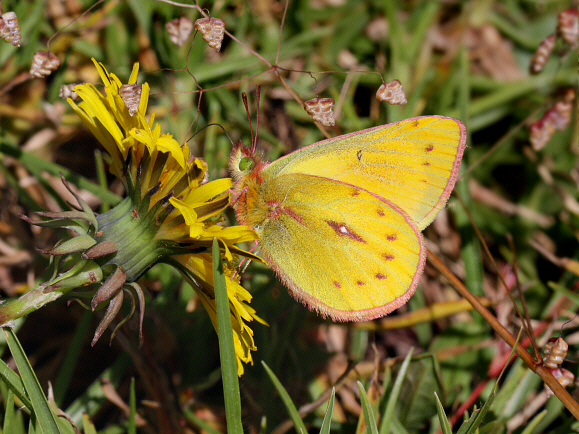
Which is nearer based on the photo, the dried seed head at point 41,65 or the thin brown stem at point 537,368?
the thin brown stem at point 537,368

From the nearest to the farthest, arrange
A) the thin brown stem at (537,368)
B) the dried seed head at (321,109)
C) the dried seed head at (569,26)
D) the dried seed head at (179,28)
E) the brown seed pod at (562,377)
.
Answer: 1. the thin brown stem at (537,368)
2. the brown seed pod at (562,377)
3. the dried seed head at (321,109)
4. the dried seed head at (179,28)
5. the dried seed head at (569,26)

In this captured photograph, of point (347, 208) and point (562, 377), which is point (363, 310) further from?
point (562, 377)

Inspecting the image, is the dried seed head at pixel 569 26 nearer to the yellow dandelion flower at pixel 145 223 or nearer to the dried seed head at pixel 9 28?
the yellow dandelion flower at pixel 145 223

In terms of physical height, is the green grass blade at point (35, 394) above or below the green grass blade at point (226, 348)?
below

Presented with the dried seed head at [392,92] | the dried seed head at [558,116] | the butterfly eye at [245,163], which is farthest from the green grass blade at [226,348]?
the dried seed head at [558,116]

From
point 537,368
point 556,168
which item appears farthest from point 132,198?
point 556,168

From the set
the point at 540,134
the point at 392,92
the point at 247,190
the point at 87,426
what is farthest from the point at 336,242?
the point at 540,134
